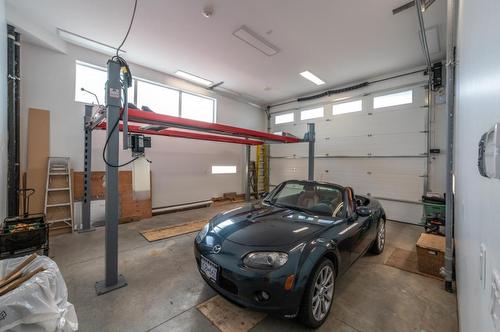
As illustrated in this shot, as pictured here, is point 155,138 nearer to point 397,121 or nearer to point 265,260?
point 265,260

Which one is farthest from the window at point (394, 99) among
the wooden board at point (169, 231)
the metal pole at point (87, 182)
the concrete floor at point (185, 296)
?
the metal pole at point (87, 182)

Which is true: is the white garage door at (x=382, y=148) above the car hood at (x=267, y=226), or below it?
above

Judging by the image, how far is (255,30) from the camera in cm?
399

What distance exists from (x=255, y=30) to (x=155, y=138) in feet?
12.7

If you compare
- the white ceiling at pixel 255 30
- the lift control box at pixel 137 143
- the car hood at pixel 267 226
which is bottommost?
the car hood at pixel 267 226

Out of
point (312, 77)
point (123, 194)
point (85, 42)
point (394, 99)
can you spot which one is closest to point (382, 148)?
point (394, 99)

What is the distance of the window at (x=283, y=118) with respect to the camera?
8403mm

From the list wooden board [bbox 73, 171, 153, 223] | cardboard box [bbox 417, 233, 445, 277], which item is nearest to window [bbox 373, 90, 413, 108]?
cardboard box [bbox 417, 233, 445, 277]

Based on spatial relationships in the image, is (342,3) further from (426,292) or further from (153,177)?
(153,177)

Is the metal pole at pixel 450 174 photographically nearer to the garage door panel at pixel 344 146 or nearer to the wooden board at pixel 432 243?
the wooden board at pixel 432 243

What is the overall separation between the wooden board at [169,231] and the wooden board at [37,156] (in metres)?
2.12

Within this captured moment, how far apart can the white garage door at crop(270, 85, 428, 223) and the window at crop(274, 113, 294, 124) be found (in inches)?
50.2

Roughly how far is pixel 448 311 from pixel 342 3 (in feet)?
14.0

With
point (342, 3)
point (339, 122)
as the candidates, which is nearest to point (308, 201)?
point (342, 3)
